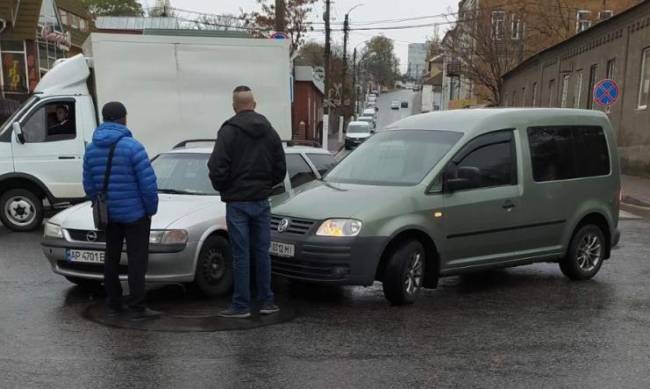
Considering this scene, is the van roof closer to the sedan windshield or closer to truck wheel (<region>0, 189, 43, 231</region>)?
the sedan windshield

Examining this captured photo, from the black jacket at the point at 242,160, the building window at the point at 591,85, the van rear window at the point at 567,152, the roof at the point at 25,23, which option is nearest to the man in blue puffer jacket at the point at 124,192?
the black jacket at the point at 242,160

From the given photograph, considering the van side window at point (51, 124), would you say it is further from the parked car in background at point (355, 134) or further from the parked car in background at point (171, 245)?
the parked car in background at point (355, 134)

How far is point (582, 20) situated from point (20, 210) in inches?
1633

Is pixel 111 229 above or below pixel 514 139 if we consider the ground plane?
below

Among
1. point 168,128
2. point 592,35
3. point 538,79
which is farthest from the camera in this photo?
point 538,79

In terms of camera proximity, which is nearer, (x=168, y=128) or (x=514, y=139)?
(x=514, y=139)

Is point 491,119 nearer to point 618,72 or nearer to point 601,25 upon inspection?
point 618,72

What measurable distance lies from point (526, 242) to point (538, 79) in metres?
31.2

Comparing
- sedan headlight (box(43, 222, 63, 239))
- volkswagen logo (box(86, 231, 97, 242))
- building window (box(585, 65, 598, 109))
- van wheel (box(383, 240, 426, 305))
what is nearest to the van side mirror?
sedan headlight (box(43, 222, 63, 239))

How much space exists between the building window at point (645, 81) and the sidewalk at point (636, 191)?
2657mm

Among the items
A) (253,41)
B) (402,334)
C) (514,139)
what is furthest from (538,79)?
(402,334)

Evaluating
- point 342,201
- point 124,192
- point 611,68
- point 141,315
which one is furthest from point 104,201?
point 611,68

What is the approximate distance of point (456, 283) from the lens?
7.36 meters

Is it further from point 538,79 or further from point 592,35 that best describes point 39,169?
point 538,79
